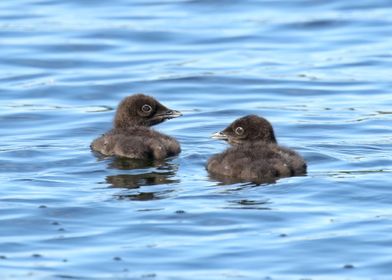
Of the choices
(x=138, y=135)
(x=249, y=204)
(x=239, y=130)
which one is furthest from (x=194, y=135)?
(x=249, y=204)

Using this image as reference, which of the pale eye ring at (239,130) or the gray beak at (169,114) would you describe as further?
the gray beak at (169,114)

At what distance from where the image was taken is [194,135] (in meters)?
21.1

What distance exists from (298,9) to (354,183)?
16.2 m

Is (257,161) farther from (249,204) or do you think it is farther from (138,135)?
(138,135)

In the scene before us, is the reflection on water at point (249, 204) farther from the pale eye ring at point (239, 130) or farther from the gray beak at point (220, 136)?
the gray beak at point (220, 136)

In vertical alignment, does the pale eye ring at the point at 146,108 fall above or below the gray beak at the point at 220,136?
above

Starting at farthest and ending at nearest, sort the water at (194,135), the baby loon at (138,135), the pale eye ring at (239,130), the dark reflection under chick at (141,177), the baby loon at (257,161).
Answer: the baby loon at (138,135) < the pale eye ring at (239,130) < the baby loon at (257,161) < the dark reflection under chick at (141,177) < the water at (194,135)

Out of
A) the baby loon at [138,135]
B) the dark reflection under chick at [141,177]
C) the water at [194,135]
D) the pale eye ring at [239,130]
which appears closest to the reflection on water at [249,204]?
the water at [194,135]

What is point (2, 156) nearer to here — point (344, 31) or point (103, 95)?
point (103, 95)

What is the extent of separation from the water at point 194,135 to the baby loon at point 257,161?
244 mm

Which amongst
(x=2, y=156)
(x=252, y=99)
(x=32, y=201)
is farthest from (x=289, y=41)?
(x=32, y=201)

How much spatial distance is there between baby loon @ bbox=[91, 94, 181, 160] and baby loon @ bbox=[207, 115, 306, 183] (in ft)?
3.14

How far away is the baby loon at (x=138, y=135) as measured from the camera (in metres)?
18.8

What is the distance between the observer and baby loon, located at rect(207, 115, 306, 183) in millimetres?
17266
